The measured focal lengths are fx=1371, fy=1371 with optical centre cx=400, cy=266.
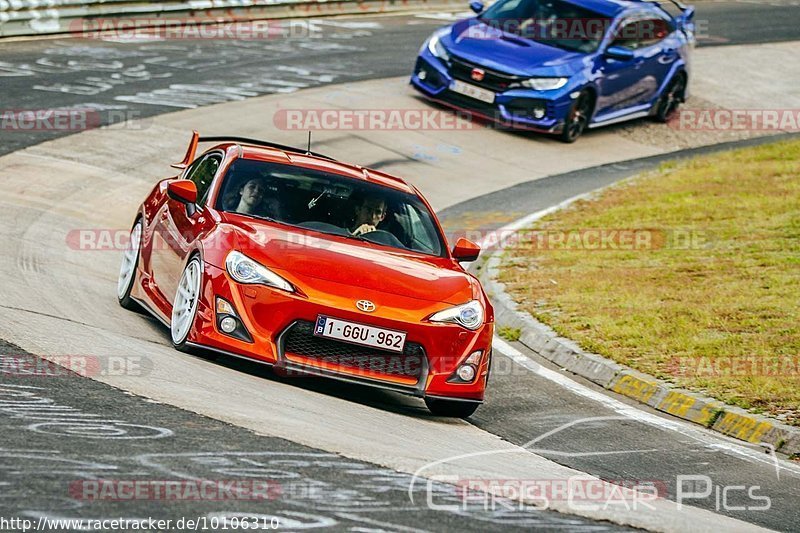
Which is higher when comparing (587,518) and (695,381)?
(587,518)

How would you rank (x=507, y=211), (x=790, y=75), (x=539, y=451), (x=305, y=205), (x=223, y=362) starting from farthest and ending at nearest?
(x=790, y=75) → (x=507, y=211) → (x=305, y=205) → (x=223, y=362) → (x=539, y=451)

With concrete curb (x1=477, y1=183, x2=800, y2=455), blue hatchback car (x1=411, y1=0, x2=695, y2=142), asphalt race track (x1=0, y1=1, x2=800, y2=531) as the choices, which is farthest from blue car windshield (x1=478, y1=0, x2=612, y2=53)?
concrete curb (x1=477, y1=183, x2=800, y2=455)

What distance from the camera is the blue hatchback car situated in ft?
64.8

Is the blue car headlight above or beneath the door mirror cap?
beneath

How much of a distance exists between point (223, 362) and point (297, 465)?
2.56 m

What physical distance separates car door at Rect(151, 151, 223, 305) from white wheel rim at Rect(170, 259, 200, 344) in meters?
0.22

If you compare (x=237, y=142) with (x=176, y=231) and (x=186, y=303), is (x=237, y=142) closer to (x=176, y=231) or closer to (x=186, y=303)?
(x=176, y=231)

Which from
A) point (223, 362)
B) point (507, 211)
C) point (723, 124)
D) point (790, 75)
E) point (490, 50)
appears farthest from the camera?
point (790, 75)

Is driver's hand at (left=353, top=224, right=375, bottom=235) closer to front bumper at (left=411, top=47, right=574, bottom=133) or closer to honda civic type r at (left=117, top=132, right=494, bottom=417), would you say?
honda civic type r at (left=117, top=132, right=494, bottom=417)

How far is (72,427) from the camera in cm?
629

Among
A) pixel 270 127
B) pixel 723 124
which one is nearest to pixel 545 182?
pixel 270 127

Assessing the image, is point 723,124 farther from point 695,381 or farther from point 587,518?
point 587,518

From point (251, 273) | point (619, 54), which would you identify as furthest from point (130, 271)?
point (619, 54)

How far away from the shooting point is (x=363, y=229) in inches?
378
